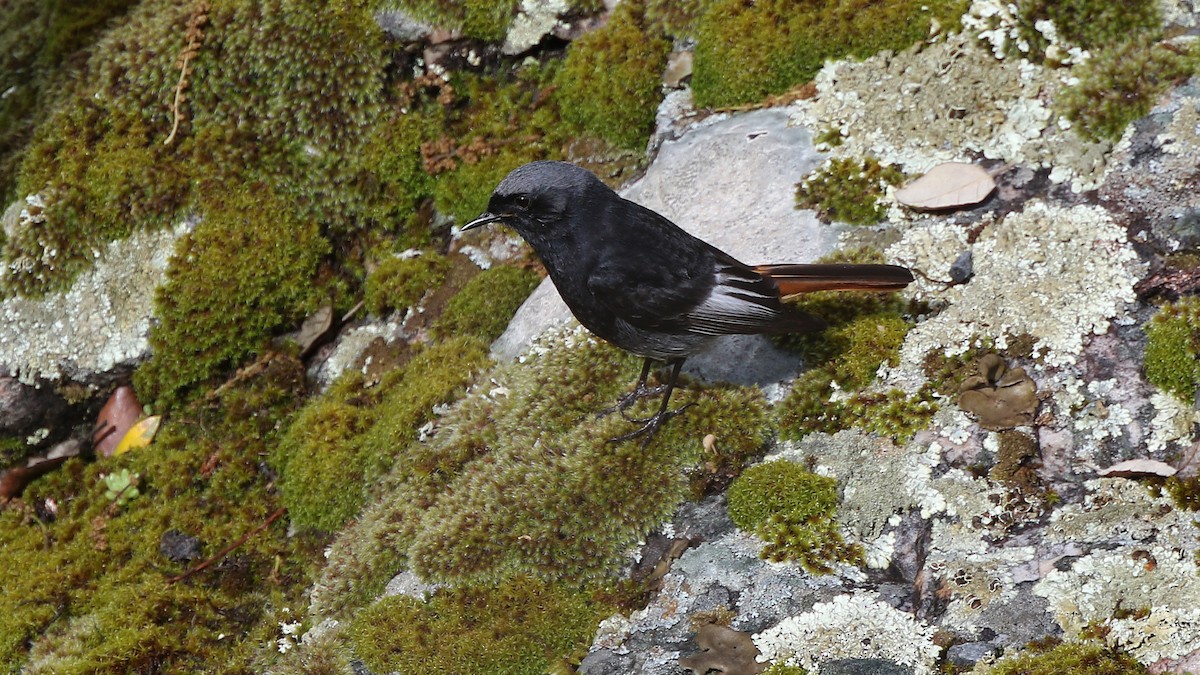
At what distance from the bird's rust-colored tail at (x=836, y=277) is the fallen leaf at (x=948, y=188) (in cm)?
65

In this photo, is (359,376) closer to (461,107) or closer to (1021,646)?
(461,107)

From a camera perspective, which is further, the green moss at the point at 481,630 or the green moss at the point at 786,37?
the green moss at the point at 786,37

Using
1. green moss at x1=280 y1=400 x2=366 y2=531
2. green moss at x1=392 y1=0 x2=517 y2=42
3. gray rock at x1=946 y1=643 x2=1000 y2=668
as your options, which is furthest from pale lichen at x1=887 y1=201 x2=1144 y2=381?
green moss at x1=392 y1=0 x2=517 y2=42

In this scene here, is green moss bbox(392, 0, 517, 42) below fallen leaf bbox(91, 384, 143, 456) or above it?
above

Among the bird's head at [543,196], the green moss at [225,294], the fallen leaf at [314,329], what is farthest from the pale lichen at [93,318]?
the bird's head at [543,196]

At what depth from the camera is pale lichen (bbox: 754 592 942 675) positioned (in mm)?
3451

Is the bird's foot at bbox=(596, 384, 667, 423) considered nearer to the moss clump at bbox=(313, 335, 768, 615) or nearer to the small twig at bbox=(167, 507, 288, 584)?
the moss clump at bbox=(313, 335, 768, 615)

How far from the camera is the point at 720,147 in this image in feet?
18.3

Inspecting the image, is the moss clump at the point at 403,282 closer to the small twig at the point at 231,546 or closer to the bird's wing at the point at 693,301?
the small twig at the point at 231,546

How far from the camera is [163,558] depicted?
5.11 m

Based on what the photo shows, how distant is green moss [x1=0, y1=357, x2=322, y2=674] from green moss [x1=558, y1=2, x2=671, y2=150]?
2423 millimetres

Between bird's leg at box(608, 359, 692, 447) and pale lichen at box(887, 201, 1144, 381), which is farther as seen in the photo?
bird's leg at box(608, 359, 692, 447)

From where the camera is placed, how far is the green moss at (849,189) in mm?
5062

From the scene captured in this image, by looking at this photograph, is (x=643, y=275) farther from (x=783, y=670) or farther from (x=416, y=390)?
(x=783, y=670)
